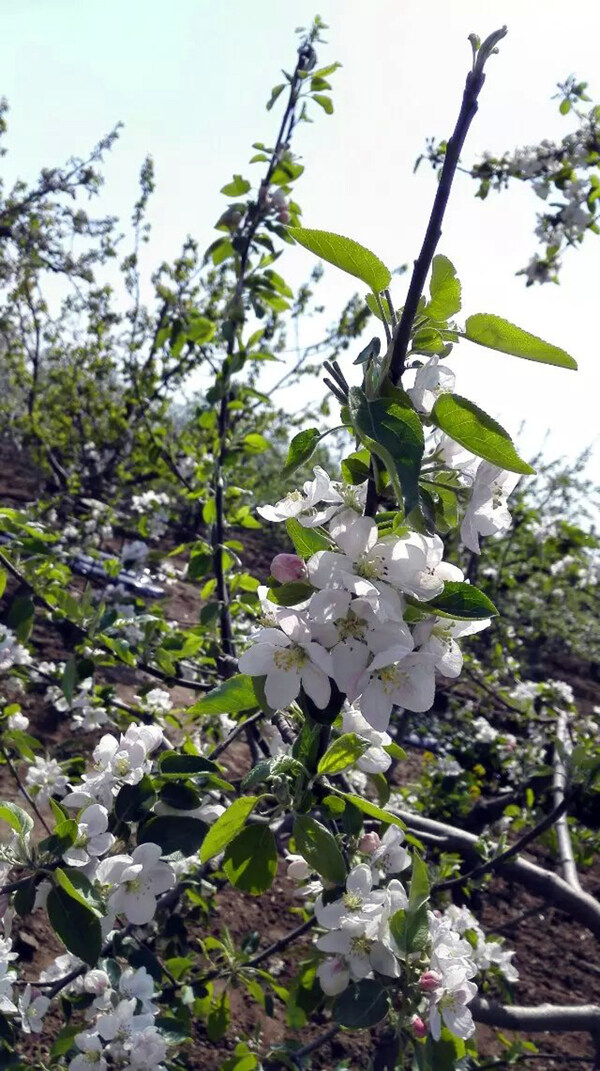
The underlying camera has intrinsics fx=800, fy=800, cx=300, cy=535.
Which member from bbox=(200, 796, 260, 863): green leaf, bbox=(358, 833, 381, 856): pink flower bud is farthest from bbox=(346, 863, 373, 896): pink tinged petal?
bbox=(200, 796, 260, 863): green leaf

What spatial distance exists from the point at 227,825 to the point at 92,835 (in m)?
0.30

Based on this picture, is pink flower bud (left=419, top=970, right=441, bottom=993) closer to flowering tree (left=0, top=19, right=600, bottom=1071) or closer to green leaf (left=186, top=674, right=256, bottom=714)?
flowering tree (left=0, top=19, right=600, bottom=1071)

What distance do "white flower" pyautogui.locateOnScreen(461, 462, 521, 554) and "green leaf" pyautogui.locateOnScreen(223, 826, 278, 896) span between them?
0.52 meters

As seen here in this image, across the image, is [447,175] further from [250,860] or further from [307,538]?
[250,860]

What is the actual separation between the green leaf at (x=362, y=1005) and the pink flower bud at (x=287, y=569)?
69 centimetres

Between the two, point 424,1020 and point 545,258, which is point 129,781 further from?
point 545,258

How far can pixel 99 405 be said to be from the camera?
784 centimetres

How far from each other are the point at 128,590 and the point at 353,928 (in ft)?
16.6

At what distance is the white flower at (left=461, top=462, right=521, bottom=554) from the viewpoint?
3.26 feet

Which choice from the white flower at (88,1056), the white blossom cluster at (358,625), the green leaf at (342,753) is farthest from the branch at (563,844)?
the white blossom cluster at (358,625)

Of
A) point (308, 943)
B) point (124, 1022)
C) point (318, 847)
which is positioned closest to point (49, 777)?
point (124, 1022)

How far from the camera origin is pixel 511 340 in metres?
0.89

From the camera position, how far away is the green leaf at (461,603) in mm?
936

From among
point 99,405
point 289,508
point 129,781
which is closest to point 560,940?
point 129,781
